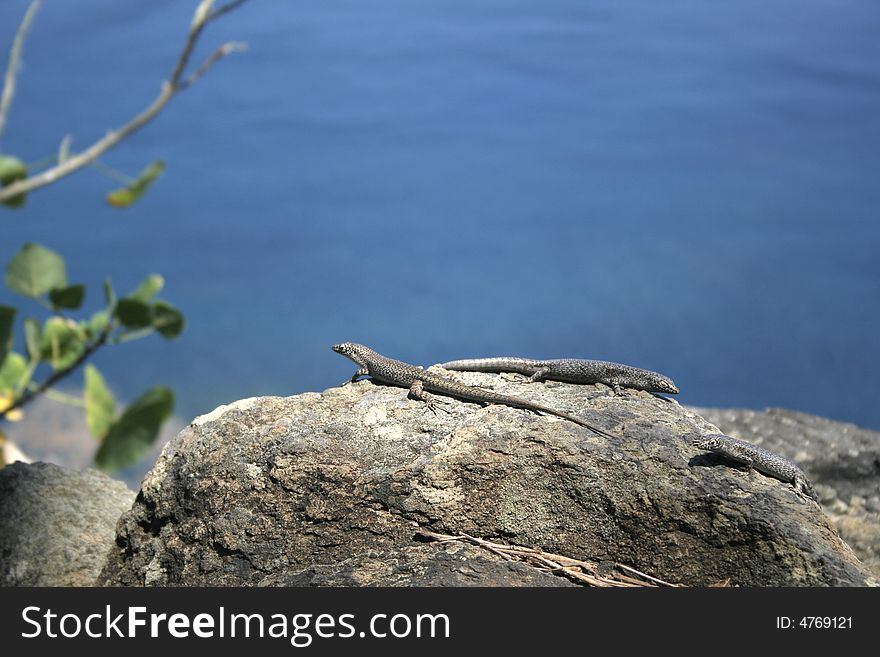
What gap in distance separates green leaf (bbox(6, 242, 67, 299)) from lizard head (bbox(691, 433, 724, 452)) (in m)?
3.02

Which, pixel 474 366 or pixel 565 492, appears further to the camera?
pixel 474 366

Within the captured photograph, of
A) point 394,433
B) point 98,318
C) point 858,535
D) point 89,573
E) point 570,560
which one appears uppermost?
point 98,318

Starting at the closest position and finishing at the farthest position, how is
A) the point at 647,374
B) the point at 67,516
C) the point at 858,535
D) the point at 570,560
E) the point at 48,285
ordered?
the point at 48,285, the point at 570,560, the point at 67,516, the point at 647,374, the point at 858,535

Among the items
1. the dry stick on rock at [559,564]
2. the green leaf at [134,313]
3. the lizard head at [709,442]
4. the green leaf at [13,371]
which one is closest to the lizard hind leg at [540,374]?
the lizard head at [709,442]

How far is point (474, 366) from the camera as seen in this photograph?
454 cm

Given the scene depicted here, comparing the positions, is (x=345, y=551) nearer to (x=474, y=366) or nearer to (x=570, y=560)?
(x=570, y=560)

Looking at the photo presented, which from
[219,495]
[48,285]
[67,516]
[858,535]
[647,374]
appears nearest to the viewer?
[48,285]

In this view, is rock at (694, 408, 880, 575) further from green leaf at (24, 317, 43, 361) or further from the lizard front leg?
green leaf at (24, 317, 43, 361)

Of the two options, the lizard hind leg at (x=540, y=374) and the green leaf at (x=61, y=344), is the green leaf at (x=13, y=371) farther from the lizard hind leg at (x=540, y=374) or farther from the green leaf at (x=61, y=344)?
the lizard hind leg at (x=540, y=374)

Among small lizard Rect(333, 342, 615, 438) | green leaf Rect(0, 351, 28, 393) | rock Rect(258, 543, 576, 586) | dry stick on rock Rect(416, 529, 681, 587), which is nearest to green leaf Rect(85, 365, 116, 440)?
green leaf Rect(0, 351, 28, 393)

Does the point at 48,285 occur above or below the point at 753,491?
above

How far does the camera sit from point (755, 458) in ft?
Result: 11.6
